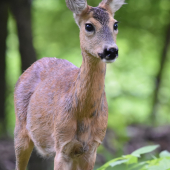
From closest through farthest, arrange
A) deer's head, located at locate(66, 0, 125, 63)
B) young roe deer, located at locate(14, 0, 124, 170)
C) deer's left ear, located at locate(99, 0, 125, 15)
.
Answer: deer's head, located at locate(66, 0, 125, 63)
young roe deer, located at locate(14, 0, 124, 170)
deer's left ear, located at locate(99, 0, 125, 15)

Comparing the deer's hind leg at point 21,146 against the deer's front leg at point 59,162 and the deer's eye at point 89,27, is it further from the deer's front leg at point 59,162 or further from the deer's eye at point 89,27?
the deer's eye at point 89,27

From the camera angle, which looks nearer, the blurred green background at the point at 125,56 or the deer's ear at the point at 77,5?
the deer's ear at the point at 77,5

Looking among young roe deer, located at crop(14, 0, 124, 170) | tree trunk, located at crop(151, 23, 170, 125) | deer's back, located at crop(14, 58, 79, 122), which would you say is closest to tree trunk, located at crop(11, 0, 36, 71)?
deer's back, located at crop(14, 58, 79, 122)

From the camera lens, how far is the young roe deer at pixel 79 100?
131 inches

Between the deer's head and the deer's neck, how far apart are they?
0.13 metres

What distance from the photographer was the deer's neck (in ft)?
11.3

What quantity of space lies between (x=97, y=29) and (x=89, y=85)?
2.04 feet

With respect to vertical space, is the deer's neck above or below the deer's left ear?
below

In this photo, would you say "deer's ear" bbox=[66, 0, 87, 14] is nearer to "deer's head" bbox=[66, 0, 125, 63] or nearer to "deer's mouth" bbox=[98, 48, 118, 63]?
"deer's head" bbox=[66, 0, 125, 63]

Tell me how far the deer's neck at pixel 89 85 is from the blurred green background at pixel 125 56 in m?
4.73

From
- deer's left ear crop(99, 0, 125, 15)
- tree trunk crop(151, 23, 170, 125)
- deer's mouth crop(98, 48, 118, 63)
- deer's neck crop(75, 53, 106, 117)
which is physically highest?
deer's left ear crop(99, 0, 125, 15)

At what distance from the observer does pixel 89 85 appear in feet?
11.5

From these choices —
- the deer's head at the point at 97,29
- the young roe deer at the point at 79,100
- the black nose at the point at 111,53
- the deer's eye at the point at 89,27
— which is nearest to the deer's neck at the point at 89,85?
the young roe deer at the point at 79,100

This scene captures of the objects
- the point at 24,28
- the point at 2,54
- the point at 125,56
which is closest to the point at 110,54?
the point at 24,28
